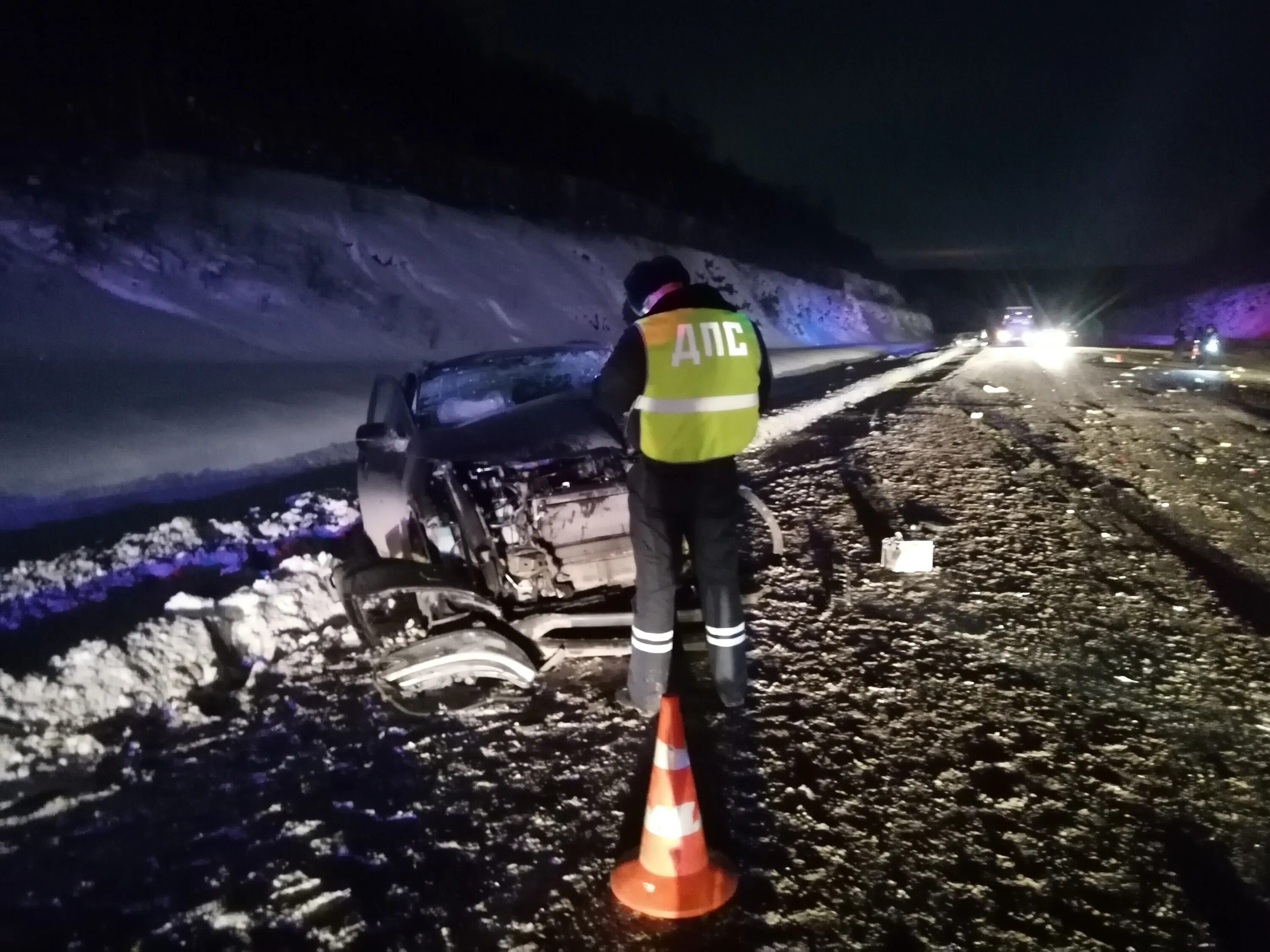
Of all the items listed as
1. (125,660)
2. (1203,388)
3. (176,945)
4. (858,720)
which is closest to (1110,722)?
(858,720)

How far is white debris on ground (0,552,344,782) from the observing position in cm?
363

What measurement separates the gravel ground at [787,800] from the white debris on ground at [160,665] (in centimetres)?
17

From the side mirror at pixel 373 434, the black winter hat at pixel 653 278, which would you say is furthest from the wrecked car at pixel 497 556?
the black winter hat at pixel 653 278

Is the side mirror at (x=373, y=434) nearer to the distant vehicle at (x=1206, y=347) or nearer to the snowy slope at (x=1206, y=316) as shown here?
the distant vehicle at (x=1206, y=347)

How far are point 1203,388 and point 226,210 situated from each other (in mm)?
20786

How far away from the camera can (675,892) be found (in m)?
2.59

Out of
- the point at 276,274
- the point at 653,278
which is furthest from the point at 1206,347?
the point at 276,274

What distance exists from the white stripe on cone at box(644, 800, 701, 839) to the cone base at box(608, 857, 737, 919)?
131 millimetres

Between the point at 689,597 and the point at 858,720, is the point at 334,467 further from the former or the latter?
the point at 858,720

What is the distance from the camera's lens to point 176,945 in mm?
2520

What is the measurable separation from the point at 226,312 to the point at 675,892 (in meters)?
17.8

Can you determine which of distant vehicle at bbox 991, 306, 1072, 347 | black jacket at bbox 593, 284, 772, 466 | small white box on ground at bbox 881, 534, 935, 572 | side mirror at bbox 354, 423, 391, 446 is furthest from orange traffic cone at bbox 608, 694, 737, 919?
distant vehicle at bbox 991, 306, 1072, 347

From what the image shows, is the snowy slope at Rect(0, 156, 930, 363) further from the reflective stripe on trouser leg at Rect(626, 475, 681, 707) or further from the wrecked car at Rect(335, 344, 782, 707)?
the reflective stripe on trouser leg at Rect(626, 475, 681, 707)

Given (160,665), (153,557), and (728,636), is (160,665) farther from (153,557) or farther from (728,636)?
(728,636)
